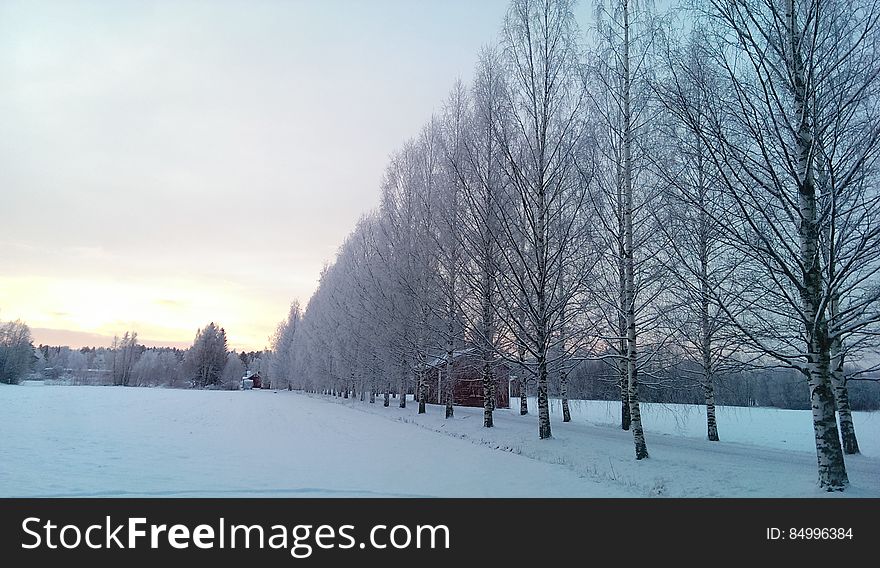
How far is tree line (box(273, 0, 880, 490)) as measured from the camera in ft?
23.8

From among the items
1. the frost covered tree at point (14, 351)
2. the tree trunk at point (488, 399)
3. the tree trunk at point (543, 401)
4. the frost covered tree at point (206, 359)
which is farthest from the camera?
the frost covered tree at point (206, 359)

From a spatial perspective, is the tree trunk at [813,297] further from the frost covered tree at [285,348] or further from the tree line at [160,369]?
the tree line at [160,369]

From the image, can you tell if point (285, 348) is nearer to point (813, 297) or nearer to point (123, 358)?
point (123, 358)

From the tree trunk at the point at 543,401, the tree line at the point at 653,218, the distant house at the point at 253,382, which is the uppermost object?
the tree line at the point at 653,218

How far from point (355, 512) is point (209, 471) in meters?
4.63

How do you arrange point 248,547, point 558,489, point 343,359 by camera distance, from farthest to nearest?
1. point 343,359
2. point 558,489
3. point 248,547

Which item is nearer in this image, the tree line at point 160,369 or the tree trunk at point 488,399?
the tree trunk at point 488,399

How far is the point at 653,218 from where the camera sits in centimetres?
1282

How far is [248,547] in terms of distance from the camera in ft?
15.5

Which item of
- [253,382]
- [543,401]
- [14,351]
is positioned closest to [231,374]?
[253,382]

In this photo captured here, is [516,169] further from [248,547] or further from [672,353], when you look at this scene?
[248,547]

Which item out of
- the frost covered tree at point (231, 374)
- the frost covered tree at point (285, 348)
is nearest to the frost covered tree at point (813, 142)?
the frost covered tree at point (285, 348)

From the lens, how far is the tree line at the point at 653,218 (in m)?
7.27

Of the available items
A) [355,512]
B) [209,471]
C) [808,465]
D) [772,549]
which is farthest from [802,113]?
[209,471]
